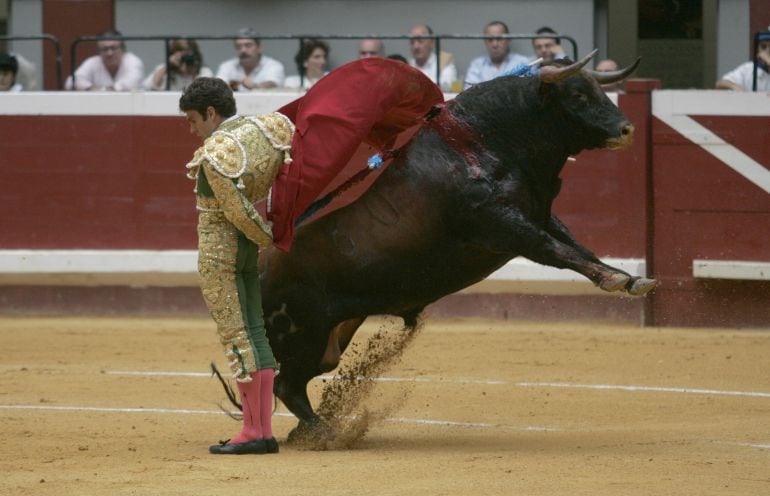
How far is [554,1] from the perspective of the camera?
12.2 metres

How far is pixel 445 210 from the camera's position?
6246mm

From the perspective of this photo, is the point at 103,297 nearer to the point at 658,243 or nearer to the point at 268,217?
the point at 658,243

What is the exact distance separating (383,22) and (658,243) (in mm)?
3086

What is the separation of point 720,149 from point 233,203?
523 cm

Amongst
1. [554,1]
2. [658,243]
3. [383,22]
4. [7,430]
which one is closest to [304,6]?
[383,22]

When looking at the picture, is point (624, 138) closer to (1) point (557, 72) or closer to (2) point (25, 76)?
(1) point (557, 72)

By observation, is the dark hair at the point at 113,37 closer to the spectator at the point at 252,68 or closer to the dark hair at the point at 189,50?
the dark hair at the point at 189,50

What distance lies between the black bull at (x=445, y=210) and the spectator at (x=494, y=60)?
4.57 m

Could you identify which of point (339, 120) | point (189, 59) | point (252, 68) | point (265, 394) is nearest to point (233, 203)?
point (339, 120)

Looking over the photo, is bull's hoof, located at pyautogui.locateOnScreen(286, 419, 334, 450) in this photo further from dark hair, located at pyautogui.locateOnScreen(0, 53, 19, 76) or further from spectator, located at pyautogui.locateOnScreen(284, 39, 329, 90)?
dark hair, located at pyautogui.locateOnScreen(0, 53, 19, 76)

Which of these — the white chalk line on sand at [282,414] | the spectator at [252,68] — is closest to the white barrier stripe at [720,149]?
the spectator at [252,68]

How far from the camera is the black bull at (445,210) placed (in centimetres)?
622

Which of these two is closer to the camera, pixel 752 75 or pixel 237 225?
pixel 237 225

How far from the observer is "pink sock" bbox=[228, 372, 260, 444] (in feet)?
20.0
